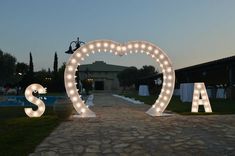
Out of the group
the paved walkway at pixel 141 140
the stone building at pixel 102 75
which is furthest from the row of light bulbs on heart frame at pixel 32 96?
the stone building at pixel 102 75

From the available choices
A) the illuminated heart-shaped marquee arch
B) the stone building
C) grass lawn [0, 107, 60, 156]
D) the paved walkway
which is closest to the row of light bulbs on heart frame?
the illuminated heart-shaped marquee arch

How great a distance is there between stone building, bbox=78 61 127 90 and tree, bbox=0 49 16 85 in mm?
21302

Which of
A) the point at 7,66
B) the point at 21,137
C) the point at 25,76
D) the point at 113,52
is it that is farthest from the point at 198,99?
the point at 7,66

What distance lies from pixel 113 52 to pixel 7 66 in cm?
5643

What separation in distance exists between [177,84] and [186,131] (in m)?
39.8

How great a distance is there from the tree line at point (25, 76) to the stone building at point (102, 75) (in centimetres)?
1989

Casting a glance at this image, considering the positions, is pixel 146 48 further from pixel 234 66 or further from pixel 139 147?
pixel 234 66

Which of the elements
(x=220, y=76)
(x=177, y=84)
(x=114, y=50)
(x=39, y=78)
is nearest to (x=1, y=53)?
(x=39, y=78)

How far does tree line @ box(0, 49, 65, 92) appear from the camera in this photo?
6050cm

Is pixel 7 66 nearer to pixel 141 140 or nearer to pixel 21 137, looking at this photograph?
pixel 21 137

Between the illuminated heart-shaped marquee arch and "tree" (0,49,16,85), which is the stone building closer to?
"tree" (0,49,16,85)

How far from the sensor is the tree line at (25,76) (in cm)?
6050

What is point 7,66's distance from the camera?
6562 centimetres

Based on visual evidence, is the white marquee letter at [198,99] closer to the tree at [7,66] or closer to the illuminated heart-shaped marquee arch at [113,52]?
the illuminated heart-shaped marquee arch at [113,52]
